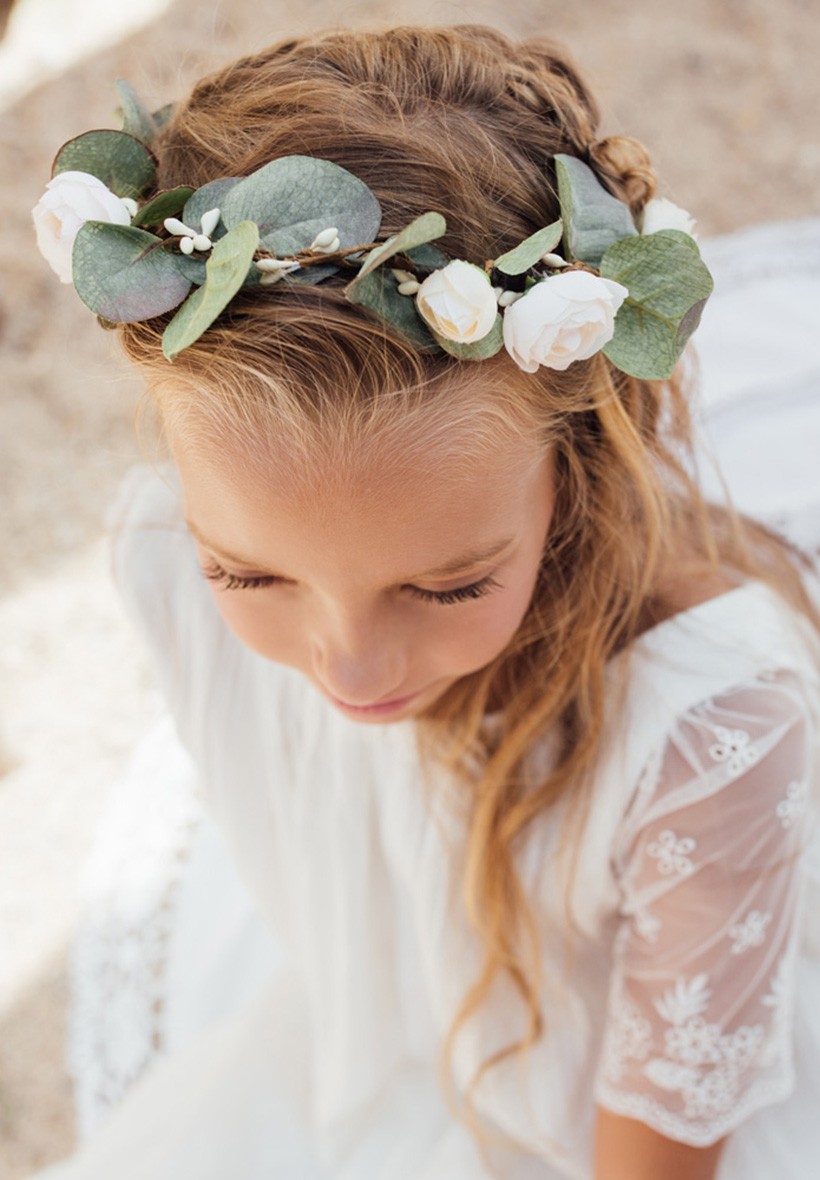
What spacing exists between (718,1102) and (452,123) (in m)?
0.99

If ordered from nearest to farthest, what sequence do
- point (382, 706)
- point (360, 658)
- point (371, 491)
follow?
point (371, 491)
point (360, 658)
point (382, 706)

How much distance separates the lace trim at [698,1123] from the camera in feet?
3.92

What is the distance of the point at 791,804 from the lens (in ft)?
3.65

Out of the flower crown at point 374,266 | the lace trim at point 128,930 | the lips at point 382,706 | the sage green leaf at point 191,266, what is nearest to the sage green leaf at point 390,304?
the flower crown at point 374,266

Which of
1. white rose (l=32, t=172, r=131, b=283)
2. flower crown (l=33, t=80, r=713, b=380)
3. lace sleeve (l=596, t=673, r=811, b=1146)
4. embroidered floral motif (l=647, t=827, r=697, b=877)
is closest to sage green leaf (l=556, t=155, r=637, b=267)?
flower crown (l=33, t=80, r=713, b=380)

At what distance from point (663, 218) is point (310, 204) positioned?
1.00 feet

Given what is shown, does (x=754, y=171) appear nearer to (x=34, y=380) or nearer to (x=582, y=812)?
(x=34, y=380)

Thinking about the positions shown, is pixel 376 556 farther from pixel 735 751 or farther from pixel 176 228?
pixel 735 751

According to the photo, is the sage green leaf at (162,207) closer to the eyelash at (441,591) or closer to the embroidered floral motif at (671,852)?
the eyelash at (441,591)

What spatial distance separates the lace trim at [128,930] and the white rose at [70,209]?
1292mm

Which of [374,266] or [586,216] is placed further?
[586,216]

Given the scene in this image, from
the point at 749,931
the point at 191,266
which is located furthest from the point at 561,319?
the point at 749,931

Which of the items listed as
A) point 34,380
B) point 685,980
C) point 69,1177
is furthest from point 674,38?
point 69,1177

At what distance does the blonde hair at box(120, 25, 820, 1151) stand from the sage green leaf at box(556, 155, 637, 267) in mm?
30
